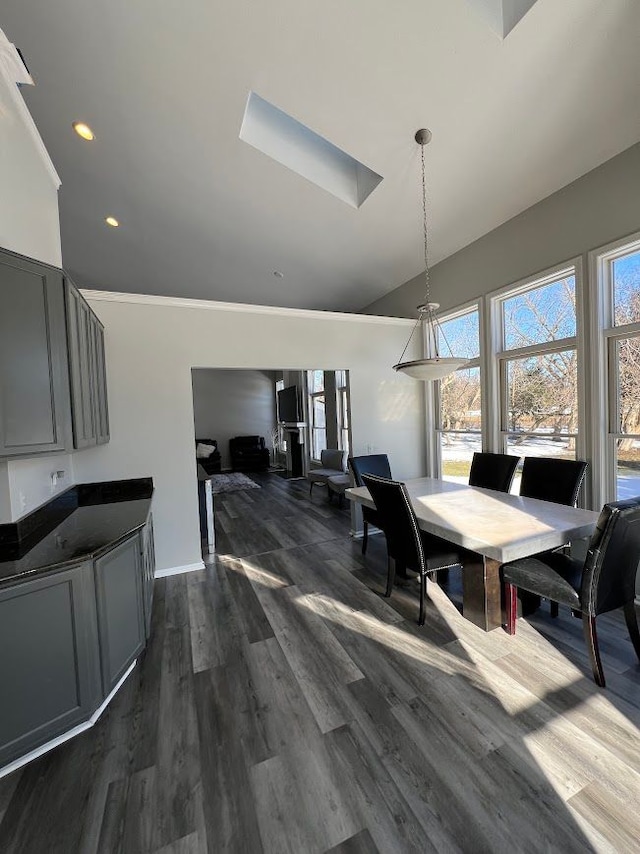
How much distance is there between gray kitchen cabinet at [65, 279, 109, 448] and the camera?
2.05 metres

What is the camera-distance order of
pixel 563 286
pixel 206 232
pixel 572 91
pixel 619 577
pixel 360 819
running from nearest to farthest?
pixel 360 819, pixel 619 577, pixel 572 91, pixel 563 286, pixel 206 232

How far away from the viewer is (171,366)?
339 centimetres

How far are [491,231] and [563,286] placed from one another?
1.04 m

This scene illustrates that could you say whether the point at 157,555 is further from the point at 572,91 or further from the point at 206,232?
the point at 572,91

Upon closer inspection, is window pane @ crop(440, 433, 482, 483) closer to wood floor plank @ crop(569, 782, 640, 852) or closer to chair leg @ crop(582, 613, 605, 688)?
chair leg @ crop(582, 613, 605, 688)

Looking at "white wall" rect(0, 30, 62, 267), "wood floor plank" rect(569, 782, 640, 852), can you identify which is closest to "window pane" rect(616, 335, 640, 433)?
"wood floor plank" rect(569, 782, 640, 852)

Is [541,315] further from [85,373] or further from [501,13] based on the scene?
[85,373]

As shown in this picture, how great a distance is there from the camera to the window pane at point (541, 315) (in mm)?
3115

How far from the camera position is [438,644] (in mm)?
2184

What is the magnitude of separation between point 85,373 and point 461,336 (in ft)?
13.0

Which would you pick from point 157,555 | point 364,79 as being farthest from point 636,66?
point 157,555

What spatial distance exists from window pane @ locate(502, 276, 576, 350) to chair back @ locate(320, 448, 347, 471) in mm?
3047

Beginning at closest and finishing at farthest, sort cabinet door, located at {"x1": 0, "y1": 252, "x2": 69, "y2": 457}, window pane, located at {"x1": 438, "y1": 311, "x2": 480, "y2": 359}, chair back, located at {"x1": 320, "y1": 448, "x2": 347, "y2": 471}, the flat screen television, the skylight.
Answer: cabinet door, located at {"x1": 0, "y1": 252, "x2": 69, "y2": 457}, the skylight, window pane, located at {"x1": 438, "y1": 311, "x2": 480, "y2": 359}, chair back, located at {"x1": 320, "y1": 448, "x2": 347, "y2": 471}, the flat screen television

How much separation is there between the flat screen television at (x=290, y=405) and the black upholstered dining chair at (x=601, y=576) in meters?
6.58
